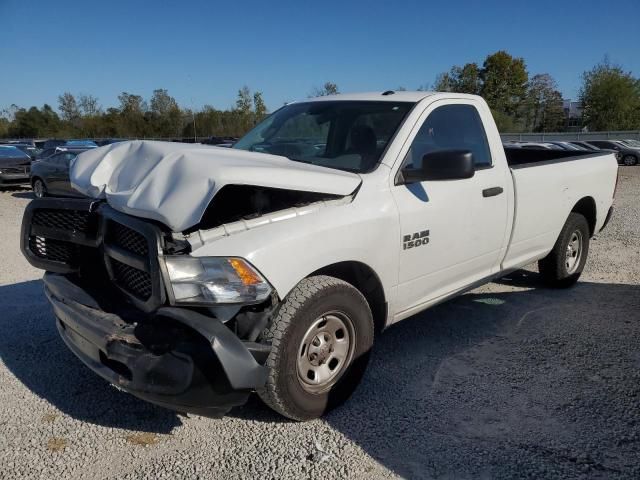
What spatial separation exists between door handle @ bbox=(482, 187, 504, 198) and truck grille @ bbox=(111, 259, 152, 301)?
248 cm

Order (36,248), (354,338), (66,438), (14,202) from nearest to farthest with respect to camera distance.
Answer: (66,438) → (354,338) → (36,248) → (14,202)

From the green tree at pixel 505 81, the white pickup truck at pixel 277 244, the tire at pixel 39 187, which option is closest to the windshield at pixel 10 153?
the tire at pixel 39 187

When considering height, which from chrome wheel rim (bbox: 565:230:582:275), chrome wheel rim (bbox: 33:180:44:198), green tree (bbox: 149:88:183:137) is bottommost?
chrome wheel rim (bbox: 565:230:582:275)

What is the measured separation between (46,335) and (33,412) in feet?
4.15

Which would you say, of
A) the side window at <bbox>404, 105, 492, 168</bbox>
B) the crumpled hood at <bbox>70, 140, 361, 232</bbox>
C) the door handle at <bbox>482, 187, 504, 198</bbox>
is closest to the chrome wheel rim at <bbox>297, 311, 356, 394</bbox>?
the crumpled hood at <bbox>70, 140, 361, 232</bbox>

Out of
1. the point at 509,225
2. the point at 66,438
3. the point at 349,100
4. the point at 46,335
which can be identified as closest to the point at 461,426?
the point at 509,225

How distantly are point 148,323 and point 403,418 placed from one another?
1549mm

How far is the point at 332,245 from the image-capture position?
289 centimetres

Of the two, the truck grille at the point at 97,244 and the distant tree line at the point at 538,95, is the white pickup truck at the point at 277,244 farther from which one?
the distant tree line at the point at 538,95

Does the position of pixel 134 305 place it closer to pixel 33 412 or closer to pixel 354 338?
pixel 33 412

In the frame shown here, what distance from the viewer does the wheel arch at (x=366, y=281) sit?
312 cm

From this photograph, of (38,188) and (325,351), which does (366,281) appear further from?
(38,188)

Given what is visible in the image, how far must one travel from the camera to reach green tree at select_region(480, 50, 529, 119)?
70188 mm

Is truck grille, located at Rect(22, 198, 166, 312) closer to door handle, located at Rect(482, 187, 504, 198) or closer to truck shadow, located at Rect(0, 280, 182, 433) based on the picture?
truck shadow, located at Rect(0, 280, 182, 433)
